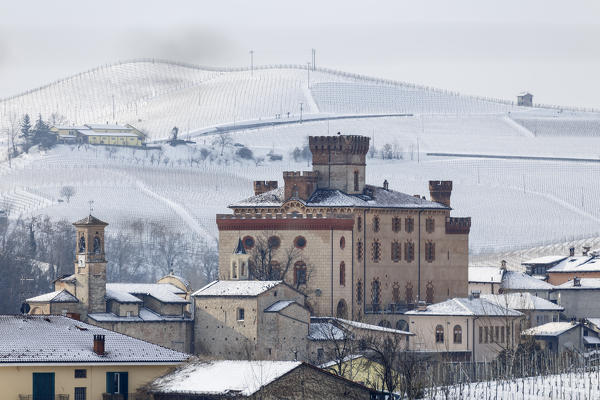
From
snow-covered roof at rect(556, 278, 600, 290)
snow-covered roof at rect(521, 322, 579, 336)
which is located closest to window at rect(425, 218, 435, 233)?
snow-covered roof at rect(521, 322, 579, 336)

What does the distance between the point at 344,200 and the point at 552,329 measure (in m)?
15.4

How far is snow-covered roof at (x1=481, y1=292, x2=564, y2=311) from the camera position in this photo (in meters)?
147

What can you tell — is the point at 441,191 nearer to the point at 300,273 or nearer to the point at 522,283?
the point at 522,283

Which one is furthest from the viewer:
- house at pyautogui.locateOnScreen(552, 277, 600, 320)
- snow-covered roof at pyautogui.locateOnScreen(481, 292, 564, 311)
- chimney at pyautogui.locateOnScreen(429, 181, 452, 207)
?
house at pyautogui.locateOnScreen(552, 277, 600, 320)

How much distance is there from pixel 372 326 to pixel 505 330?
1001 centimetres

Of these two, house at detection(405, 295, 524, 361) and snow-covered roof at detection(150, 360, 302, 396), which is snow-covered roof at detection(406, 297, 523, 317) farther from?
snow-covered roof at detection(150, 360, 302, 396)

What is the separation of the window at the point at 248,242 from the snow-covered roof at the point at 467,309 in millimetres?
10616

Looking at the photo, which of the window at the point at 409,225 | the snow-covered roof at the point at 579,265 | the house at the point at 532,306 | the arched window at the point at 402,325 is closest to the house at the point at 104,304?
the arched window at the point at 402,325

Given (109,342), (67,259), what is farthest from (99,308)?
(67,259)

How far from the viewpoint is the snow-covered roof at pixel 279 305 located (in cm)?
12181

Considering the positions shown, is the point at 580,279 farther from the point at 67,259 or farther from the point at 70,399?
the point at 70,399

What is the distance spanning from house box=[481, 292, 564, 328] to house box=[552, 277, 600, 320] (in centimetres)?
→ 408

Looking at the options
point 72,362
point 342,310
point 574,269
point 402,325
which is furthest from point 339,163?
point 72,362

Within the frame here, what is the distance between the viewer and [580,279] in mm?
161000
